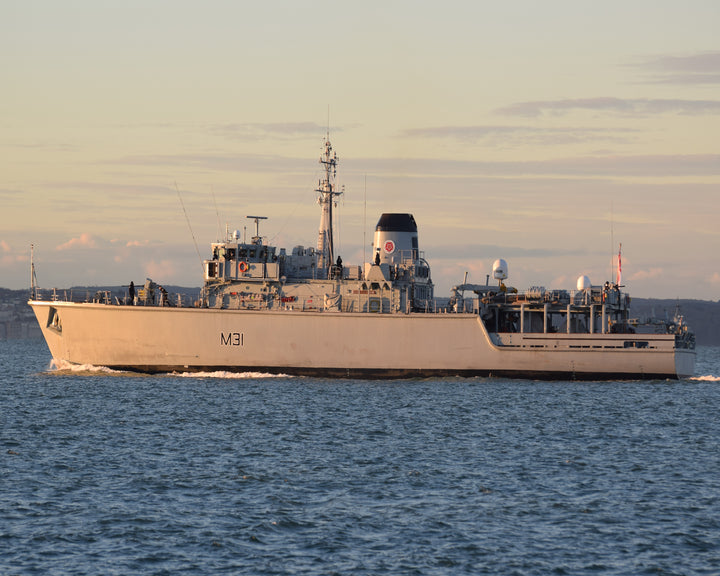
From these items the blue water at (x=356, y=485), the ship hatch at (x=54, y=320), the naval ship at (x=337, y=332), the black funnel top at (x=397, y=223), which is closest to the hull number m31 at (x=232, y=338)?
the naval ship at (x=337, y=332)

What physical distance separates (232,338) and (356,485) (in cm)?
2549

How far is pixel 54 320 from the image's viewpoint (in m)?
50.7

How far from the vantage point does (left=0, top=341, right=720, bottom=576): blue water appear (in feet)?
57.9

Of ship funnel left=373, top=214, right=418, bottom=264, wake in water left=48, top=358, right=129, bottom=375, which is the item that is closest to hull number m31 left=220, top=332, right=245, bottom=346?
wake in water left=48, top=358, right=129, bottom=375

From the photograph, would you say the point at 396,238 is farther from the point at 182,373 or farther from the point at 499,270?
the point at 182,373

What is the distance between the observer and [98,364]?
162ft

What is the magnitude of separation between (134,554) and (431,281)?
37216 mm

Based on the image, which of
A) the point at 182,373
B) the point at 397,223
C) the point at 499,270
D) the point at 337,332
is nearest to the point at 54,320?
the point at 182,373

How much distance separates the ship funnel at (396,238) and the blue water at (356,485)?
43.3ft

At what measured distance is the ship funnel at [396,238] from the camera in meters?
52.7

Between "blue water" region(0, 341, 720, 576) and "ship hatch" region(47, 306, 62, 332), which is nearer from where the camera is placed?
"blue water" region(0, 341, 720, 576)

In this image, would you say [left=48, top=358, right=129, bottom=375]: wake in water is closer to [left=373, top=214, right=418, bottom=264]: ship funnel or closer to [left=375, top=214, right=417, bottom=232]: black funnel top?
[left=373, top=214, right=418, bottom=264]: ship funnel

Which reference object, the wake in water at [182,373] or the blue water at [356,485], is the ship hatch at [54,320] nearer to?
the wake in water at [182,373]

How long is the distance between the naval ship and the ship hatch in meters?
0.08
